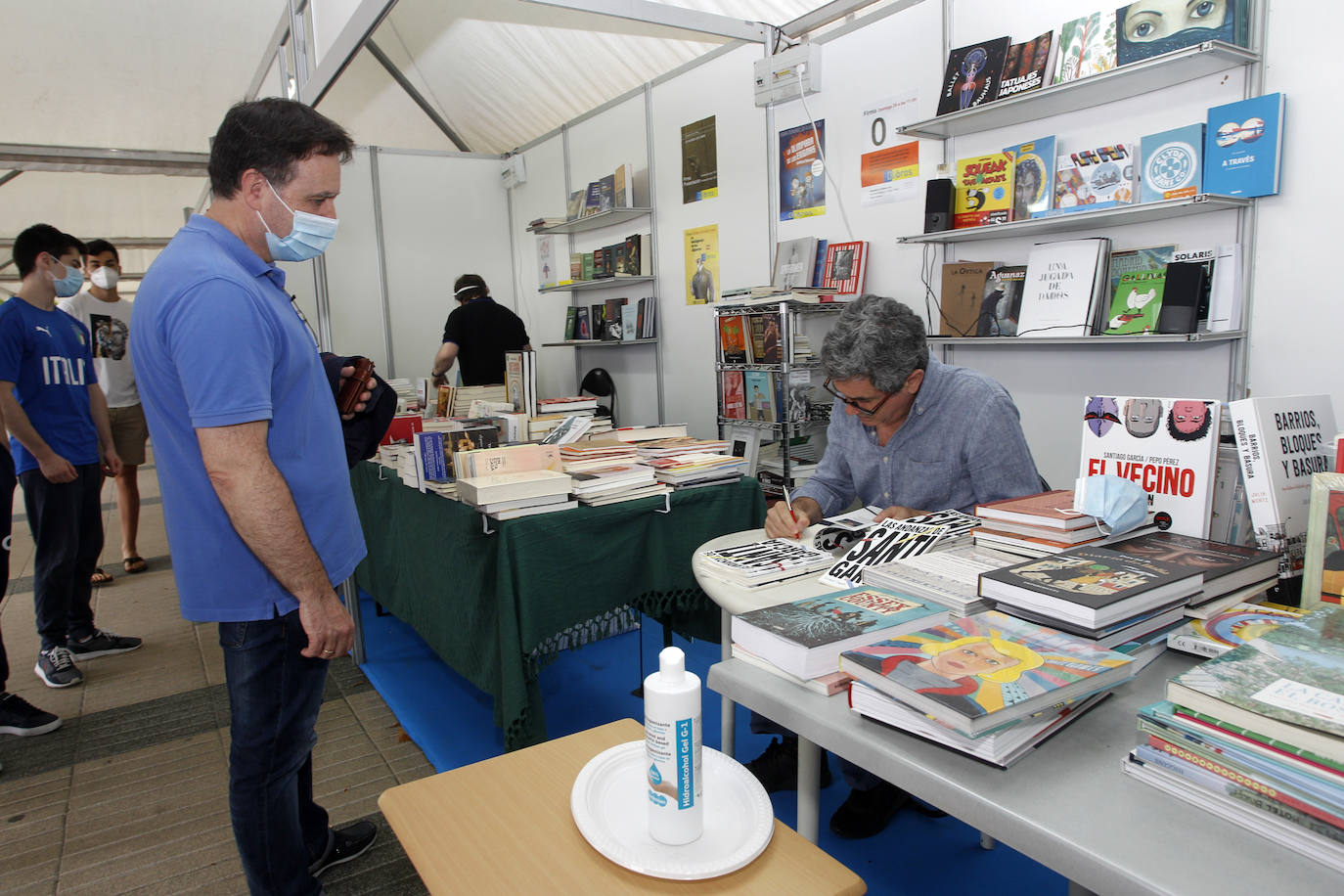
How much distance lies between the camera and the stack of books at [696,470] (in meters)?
2.31

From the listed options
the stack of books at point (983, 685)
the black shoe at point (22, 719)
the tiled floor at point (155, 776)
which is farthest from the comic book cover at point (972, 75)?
the black shoe at point (22, 719)

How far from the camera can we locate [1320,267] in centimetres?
224

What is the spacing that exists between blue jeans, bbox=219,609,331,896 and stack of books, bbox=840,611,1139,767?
111cm

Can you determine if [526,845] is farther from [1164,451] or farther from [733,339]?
[733,339]

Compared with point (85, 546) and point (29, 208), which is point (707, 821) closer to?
point (85, 546)

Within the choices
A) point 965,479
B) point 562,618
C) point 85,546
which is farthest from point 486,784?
point 85,546

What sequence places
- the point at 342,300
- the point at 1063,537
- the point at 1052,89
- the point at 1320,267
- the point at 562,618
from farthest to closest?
1. the point at 342,300
2. the point at 1052,89
3. the point at 1320,267
4. the point at 562,618
5. the point at 1063,537

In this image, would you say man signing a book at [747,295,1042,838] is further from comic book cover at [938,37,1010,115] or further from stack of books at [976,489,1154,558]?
comic book cover at [938,37,1010,115]

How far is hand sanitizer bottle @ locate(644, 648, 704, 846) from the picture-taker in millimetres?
721

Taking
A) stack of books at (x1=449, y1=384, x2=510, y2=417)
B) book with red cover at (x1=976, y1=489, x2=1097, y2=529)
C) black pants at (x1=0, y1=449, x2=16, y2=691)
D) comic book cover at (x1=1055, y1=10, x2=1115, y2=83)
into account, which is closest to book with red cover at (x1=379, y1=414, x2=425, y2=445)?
stack of books at (x1=449, y1=384, x2=510, y2=417)

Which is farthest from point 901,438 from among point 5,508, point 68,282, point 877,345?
point 68,282

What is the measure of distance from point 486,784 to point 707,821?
29 centimetres

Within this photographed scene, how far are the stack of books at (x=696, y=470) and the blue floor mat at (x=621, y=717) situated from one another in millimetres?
727

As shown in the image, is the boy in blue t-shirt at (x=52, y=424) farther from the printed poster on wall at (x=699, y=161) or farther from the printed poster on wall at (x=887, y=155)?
the printed poster on wall at (x=887, y=155)
